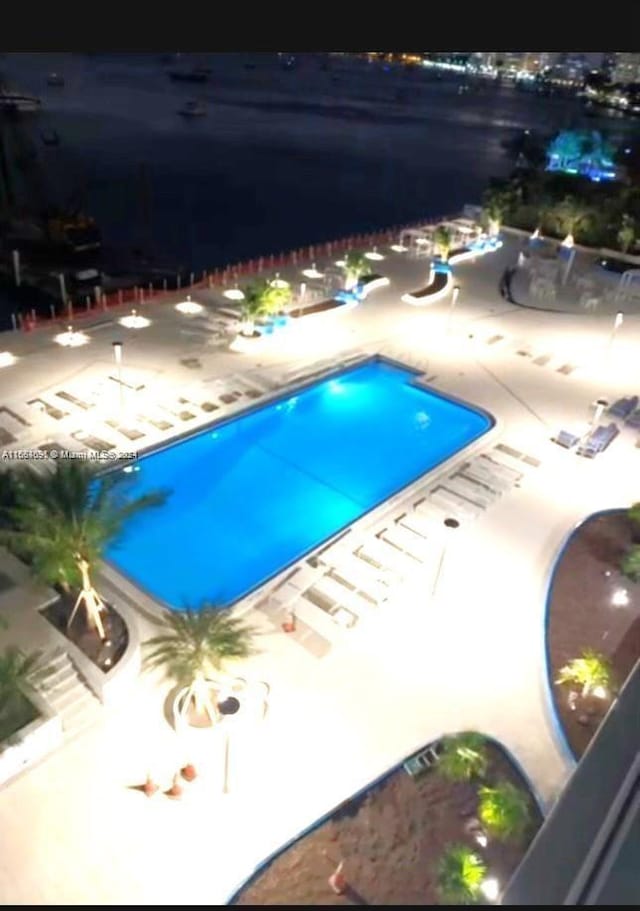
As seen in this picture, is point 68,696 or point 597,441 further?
point 597,441

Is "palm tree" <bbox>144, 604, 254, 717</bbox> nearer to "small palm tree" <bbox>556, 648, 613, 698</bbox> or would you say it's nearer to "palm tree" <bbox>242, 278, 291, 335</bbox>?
"small palm tree" <bbox>556, 648, 613, 698</bbox>

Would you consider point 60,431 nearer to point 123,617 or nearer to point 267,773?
point 123,617

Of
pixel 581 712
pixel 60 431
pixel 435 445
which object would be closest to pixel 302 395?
pixel 435 445

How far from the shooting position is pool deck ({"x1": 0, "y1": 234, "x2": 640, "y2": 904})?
9727 mm

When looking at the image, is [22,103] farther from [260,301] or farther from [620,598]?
[620,598]

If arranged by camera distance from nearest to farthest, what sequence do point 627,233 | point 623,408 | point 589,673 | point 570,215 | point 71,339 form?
point 589,673 < point 623,408 < point 71,339 < point 627,233 < point 570,215

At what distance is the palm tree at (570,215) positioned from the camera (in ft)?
119

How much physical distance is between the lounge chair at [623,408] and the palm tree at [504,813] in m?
14.2

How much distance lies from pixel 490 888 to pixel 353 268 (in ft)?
74.1

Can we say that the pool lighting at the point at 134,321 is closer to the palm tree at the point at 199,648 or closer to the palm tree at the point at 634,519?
the palm tree at the point at 199,648

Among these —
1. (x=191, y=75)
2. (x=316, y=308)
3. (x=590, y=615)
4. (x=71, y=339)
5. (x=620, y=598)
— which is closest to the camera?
(x=590, y=615)

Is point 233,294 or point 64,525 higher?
point 64,525

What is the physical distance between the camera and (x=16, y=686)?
10094 mm

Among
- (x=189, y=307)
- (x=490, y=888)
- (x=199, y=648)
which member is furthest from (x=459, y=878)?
(x=189, y=307)
